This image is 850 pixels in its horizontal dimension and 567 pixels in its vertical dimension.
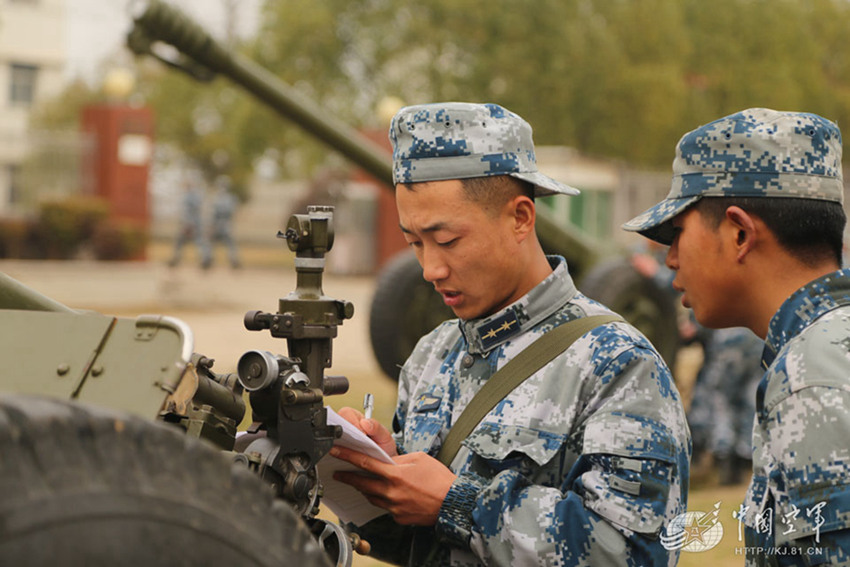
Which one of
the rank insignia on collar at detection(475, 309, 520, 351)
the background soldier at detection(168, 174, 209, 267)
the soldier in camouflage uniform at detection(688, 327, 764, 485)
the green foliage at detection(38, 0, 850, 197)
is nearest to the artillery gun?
the rank insignia on collar at detection(475, 309, 520, 351)

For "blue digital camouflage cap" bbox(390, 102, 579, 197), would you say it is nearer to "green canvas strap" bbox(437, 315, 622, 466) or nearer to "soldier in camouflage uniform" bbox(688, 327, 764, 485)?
"green canvas strap" bbox(437, 315, 622, 466)

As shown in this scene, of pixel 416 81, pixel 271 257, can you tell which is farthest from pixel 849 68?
pixel 271 257

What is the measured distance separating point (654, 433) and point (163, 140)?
34012mm

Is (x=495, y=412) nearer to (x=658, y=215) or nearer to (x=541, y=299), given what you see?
(x=541, y=299)

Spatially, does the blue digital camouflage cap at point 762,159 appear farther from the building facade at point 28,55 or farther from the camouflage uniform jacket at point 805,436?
the building facade at point 28,55

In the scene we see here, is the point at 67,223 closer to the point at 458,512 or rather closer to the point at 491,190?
the point at 491,190

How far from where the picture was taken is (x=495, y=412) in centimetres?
203

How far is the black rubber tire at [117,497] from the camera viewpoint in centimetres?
95

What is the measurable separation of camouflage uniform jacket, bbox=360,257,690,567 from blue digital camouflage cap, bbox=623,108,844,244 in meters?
0.27

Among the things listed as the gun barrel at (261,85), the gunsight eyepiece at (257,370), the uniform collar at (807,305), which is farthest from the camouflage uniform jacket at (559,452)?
the gun barrel at (261,85)

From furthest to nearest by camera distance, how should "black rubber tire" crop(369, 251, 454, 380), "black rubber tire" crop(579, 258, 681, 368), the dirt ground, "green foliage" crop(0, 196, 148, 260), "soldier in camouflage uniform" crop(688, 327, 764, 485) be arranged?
"green foliage" crop(0, 196, 148, 260) → "black rubber tire" crop(369, 251, 454, 380) → "black rubber tire" crop(579, 258, 681, 368) → "soldier in camouflage uniform" crop(688, 327, 764, 485) → the dirt ground

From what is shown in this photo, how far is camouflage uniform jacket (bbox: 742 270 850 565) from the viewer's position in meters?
1.61

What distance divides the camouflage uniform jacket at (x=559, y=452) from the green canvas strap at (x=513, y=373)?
0.02 meters

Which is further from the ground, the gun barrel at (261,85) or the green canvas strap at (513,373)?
the gun barrel at (261,85)
